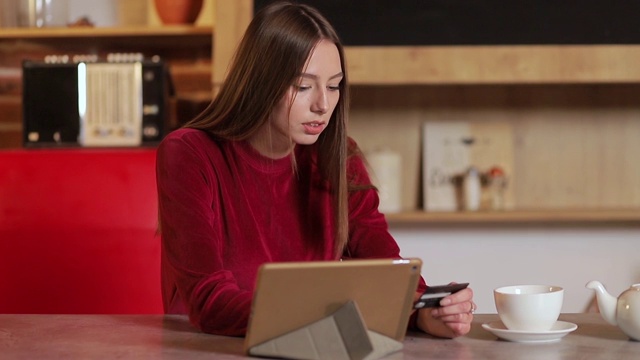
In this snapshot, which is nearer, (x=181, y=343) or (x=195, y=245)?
(x=181, y=343)

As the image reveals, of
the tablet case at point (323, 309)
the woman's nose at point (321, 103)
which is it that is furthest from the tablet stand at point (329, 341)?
the woman's nose at point (321, 103)

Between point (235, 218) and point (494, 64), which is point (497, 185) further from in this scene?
point (235, 218)

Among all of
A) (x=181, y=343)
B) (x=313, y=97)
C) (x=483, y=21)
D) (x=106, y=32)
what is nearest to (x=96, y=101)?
(x=106, y=32)

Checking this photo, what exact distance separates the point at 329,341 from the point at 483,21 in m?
1.76

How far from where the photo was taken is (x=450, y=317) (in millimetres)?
1180

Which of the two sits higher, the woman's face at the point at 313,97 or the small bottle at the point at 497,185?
the woman's face at the point at 313,97

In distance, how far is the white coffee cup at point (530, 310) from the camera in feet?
3.84

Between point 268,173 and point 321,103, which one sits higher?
point 321,103

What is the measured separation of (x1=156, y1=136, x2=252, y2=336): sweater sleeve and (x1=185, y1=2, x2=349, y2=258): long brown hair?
0.32 feet

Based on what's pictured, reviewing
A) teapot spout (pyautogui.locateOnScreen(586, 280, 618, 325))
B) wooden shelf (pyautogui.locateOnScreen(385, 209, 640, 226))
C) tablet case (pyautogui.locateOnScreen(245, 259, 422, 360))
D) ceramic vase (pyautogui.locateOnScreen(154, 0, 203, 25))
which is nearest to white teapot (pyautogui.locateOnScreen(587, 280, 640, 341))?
teapot spout (pyautogui.locateOnScreen(586, 280, 618, 325))

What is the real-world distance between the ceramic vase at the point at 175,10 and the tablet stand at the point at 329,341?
6.02ft

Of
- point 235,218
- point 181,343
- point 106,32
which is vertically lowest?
point 181,343

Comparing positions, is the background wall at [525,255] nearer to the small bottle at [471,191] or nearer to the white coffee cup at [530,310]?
the small bottle at [471,191]

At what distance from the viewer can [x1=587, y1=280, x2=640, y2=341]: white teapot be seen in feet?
3.81
